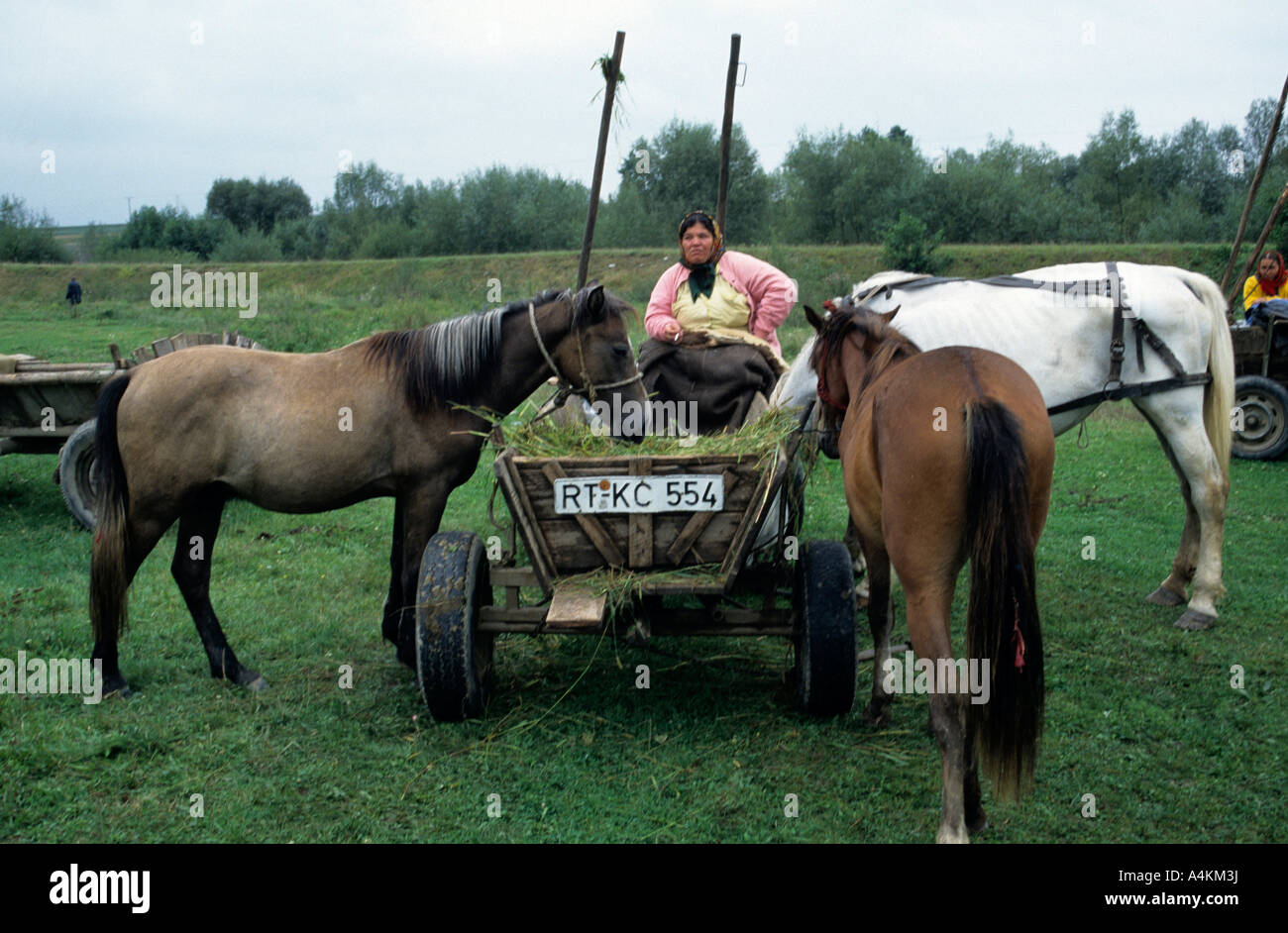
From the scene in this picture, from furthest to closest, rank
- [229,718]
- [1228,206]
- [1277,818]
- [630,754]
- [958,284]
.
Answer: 1. [1228,206]
2. [958,284]
3. [229,718]
4. [630,754]
5. [1277,818]

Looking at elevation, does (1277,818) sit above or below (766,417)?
below

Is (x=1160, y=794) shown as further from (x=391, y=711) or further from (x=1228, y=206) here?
(x=1228, y=206)

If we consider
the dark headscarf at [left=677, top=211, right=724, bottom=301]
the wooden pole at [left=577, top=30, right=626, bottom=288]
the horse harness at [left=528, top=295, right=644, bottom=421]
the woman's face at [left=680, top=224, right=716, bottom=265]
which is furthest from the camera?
the wooden pole at [left=577, top=30, right=626, bottom=288]

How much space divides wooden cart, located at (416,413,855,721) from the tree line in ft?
92.8

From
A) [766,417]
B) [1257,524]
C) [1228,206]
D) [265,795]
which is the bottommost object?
[265,795]

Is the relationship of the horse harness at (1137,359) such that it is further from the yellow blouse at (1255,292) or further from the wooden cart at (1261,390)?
the yellow blouse at (1255,292)


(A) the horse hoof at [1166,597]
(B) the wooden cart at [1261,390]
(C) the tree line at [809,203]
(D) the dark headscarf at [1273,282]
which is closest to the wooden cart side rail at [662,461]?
(A) the horse hoof at [1166,597]

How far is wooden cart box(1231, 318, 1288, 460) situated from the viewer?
33.3ft

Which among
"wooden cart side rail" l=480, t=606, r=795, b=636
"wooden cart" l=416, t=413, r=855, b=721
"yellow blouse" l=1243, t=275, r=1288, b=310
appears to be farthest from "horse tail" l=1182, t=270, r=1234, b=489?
"yellow blouse" l=1243, t=275, r=1288, b=310

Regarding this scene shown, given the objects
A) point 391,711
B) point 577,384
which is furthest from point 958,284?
point 391,711

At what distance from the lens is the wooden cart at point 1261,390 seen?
10.1 m

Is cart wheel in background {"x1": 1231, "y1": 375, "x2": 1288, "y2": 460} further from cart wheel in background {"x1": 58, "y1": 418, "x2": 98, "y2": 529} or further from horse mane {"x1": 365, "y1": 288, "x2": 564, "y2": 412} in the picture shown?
cart wheel in background {"x1": 58, "y1": 418, "x2": 98, "y2": 529}

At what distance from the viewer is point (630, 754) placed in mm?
4094
